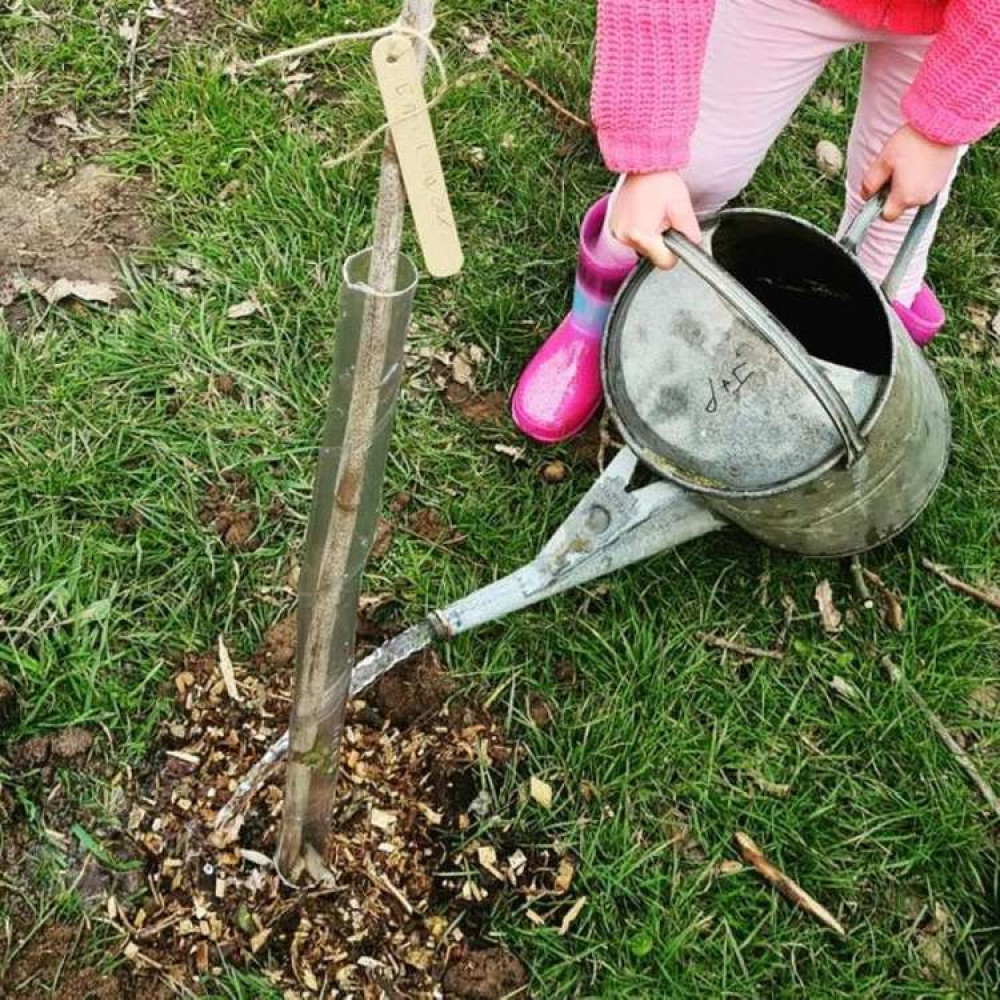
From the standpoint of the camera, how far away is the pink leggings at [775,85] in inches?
73.5

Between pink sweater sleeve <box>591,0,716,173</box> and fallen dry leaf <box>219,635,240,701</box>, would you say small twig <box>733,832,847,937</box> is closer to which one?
fallen dry leaf <box>219,635,240,701</box>

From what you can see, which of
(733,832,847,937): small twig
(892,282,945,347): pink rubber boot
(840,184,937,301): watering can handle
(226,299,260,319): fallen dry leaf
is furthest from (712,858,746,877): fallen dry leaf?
(226,299,260,319): fallen dry leaf

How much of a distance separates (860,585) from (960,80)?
3.20 ft

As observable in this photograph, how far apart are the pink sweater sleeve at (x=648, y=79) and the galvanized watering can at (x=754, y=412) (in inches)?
6.9

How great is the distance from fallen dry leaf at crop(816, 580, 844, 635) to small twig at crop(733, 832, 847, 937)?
463 mm

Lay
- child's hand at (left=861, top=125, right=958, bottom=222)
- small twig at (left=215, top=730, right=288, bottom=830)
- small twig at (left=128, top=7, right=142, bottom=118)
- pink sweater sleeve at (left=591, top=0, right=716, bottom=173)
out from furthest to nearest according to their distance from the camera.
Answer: small twig at (left=128, top=7, right=142, bottom=118) → small twig at (left=215, top=730, right=288, bottom=830) → child's hand at (left=861, top=125, right=958, bottom=222) → pink sweater sleeve at (left=591, top=0, right=716, bottom=173)

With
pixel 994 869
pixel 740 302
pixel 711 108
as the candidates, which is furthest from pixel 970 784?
pixel 711 108

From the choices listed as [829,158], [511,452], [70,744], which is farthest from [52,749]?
[829,158]

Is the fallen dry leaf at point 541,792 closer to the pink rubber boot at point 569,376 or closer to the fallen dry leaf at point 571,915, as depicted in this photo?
the fallen dry leaf at point 571,915

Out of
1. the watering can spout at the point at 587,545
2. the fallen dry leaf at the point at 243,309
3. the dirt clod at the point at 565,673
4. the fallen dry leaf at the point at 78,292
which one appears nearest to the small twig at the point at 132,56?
the fallen dry leaf at the point at 78,292

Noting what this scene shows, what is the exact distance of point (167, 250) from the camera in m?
2.47

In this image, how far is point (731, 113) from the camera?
6.60 ft

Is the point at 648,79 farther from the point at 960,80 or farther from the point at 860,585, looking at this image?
the point at 860,585

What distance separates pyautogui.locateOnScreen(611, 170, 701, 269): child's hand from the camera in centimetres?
161
